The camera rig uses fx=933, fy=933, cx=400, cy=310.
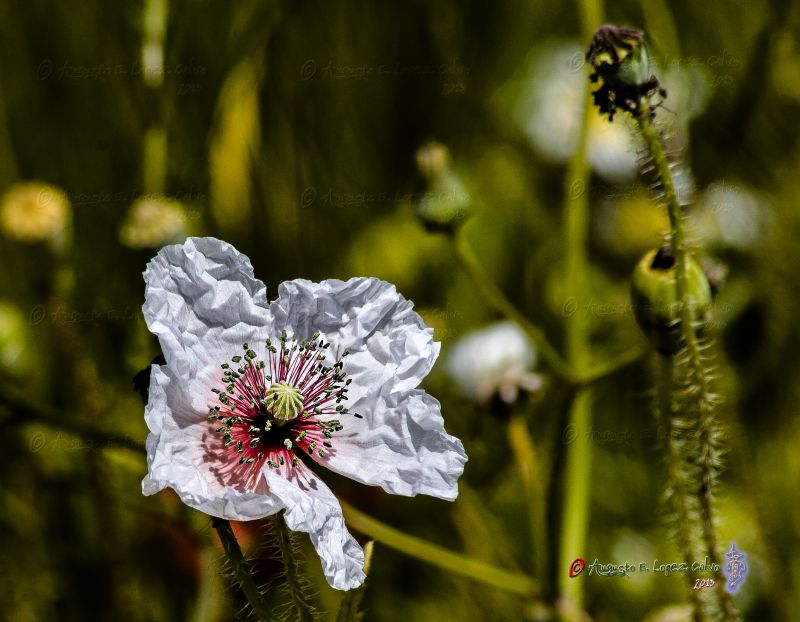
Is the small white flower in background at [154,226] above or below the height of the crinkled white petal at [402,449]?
below

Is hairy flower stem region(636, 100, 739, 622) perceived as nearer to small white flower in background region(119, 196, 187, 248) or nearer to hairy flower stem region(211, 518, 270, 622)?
hairy flower stem region(211, 518, 270, 622)

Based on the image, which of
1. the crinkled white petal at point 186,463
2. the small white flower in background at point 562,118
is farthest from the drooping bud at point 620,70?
the small white flower in background at point 562,118

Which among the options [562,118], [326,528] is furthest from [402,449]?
[562,118]

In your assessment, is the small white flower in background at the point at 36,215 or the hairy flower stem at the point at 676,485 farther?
the small white flower in background at the point at 36,215

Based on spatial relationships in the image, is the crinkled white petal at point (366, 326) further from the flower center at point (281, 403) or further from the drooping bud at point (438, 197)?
the drooping bud at point (438, 197)

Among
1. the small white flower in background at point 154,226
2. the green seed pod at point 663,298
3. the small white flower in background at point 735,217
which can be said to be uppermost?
the green seed pod at point 663,298

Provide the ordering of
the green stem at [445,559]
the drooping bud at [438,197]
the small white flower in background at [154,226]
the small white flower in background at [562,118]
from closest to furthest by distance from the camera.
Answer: the green stem at [445,559] → the drooping bud at [438,197] → the small white flower in background at [154,226] → the small white flower in background at [562,118]

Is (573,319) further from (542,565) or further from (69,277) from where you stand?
(69,277)
